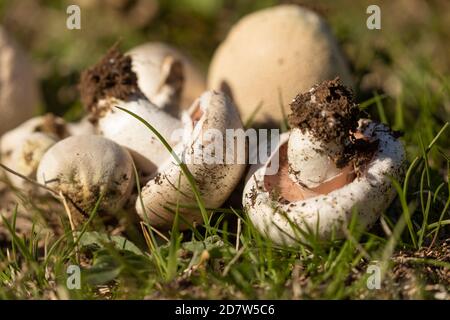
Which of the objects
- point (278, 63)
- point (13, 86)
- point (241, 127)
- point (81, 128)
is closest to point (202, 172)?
point (241, 127)

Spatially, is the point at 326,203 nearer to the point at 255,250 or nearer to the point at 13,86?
the point at 255,250

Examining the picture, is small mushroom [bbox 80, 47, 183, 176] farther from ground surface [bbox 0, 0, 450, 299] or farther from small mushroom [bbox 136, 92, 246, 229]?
ground surface [bbox 0, 0, 450, 299]

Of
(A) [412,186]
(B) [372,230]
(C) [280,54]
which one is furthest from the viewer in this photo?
(C) [280,54]

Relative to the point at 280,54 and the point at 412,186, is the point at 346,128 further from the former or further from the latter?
the point at 280,54

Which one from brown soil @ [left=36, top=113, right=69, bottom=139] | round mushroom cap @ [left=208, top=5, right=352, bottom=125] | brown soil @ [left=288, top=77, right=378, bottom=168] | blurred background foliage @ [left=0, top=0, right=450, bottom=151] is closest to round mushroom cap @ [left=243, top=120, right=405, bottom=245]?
brown soil @ [left=288, top=77, right=378, bottom=168]

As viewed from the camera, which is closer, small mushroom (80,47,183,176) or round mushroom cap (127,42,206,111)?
small mushroom (80,47,183,176)
